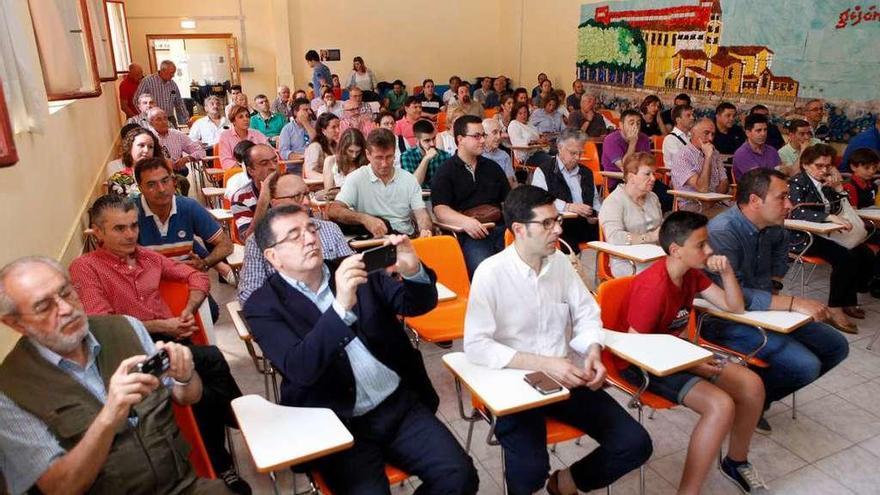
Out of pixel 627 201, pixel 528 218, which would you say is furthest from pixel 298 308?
pixel 627 201

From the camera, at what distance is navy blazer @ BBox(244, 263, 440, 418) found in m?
1.83

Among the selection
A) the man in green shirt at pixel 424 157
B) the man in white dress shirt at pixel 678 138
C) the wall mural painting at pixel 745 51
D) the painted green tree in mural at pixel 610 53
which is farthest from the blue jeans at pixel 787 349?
the painted green tree in mural at pixel 610 53

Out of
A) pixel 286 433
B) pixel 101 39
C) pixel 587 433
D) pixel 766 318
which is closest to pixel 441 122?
pixel 101 39

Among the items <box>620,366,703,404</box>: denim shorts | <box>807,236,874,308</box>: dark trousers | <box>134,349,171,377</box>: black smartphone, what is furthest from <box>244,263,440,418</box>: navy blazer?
<box>807,236,874,308</box>: dark trousers

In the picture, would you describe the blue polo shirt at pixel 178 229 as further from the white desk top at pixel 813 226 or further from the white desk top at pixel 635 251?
the white desk top at pixel 813 226

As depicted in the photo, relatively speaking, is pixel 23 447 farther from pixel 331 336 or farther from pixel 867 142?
pixel 867 142

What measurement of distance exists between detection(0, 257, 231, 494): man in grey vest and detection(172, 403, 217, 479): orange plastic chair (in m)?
0.16

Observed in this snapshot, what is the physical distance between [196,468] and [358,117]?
239 inches

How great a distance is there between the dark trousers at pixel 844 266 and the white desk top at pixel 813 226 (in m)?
0.29

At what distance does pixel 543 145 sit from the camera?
24.8 feet

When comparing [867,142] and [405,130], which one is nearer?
[867,142]

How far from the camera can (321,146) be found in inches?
230

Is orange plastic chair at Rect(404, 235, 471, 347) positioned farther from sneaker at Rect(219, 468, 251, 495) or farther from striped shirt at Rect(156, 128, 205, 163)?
striped shirt at Rect(156, 128, 205, 163)

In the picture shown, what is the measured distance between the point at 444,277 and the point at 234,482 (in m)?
1.45
